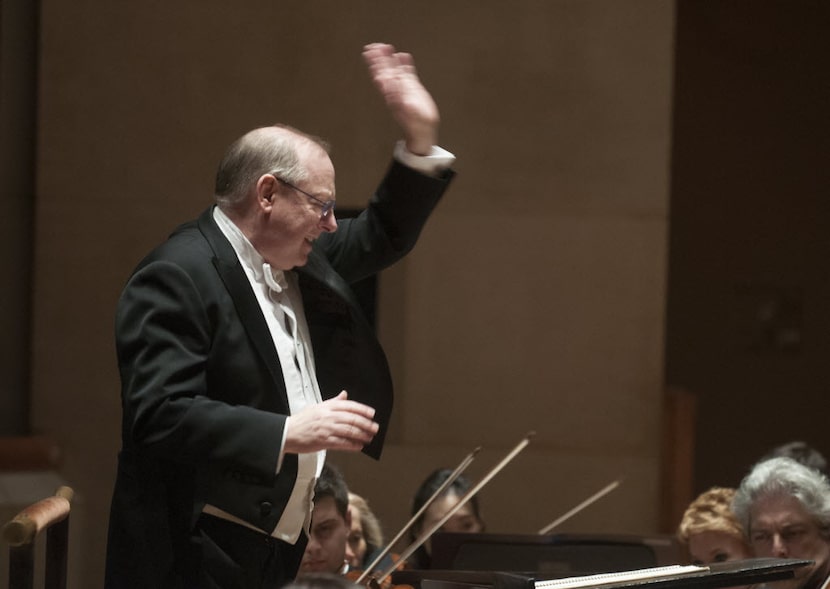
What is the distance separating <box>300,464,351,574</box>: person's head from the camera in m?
3.13

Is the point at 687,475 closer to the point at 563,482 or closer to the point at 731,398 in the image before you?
the point at 563,482

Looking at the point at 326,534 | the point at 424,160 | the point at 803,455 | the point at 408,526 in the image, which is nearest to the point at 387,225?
the point at 424,160

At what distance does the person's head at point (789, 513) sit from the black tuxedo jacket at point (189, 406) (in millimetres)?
1254

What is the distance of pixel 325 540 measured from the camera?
123 inches

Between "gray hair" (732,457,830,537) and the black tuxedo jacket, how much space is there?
1.27 meters

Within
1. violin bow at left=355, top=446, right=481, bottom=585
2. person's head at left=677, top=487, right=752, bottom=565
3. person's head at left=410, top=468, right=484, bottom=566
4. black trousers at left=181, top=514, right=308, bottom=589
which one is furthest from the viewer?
person's head at left=410, top=468, right=484, bottom=566

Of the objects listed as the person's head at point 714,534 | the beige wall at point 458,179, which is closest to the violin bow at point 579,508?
the beige wall at point 458,179

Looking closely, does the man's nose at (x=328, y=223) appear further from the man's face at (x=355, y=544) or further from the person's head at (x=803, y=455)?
the person's head at (x=803, y=455)

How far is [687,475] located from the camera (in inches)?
189

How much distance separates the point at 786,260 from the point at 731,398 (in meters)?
0.70

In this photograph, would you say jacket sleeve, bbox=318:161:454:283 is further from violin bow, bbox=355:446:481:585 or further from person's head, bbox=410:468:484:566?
person's head, bbox=410:468:484:566

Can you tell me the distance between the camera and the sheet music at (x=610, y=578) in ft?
6.28

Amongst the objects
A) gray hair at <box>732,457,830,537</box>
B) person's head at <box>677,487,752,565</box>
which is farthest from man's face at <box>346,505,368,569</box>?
gray hair at <box>732,457,830,537</box>

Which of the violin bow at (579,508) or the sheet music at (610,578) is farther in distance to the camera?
the violin bow at (579,508)
